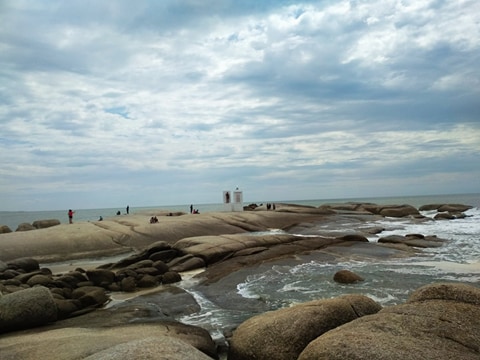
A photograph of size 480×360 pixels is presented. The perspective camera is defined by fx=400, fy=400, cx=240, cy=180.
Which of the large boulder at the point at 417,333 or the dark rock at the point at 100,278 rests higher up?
the large boulder at the point at 417,333

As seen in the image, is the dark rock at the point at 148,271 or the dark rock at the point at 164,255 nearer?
the dark rock at the point at 148,271

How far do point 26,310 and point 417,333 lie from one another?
27.5 feet

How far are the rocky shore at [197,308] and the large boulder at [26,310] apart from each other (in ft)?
0.07

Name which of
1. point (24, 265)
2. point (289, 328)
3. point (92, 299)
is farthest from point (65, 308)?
point (24, 265)

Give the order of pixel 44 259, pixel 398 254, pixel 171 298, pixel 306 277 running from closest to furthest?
pixel 171 298, pixel 306 277, pixel 398 254, pixel 44 259

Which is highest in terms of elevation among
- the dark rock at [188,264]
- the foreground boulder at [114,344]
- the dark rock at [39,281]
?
the foreground boulder at [114,344]

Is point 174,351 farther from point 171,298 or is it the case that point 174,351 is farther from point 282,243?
point 282,243

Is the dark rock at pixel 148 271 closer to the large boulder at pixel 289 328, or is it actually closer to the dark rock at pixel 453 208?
the large boulder at pixel 289 328

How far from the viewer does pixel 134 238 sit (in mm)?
27047

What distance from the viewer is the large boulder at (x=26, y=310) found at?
29.5 ft

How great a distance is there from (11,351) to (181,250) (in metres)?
14.3

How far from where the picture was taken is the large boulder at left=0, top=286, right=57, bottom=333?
899 centimetres

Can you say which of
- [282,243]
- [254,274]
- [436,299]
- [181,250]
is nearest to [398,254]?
[282,243]

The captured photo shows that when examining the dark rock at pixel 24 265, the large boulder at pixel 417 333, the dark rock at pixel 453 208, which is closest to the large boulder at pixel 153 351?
the large boulder at pixel 417 333
